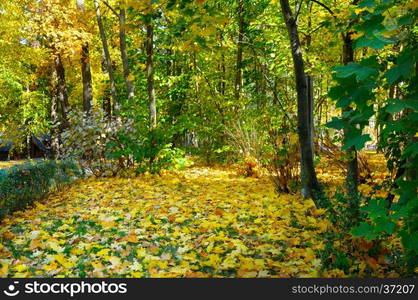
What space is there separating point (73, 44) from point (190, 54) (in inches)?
149

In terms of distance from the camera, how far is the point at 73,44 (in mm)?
11102

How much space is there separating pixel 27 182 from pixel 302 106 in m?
4.38

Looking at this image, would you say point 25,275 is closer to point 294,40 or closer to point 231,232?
point 231,232

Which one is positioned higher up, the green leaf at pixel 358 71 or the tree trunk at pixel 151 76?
the tree trunk at pixel 151 76

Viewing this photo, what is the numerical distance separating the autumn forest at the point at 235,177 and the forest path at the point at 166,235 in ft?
0.07

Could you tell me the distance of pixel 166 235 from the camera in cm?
380

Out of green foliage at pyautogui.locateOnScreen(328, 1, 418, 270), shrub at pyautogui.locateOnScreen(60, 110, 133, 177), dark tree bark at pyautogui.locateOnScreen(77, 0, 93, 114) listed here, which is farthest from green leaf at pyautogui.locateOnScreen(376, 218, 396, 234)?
dark tree bark at pyautogui.locateOnScreen(77, 0, 93, 114)

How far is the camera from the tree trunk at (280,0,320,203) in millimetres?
4418

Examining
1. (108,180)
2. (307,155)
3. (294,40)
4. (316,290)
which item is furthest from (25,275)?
(108,180)

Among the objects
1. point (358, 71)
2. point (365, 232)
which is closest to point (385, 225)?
point (365, 232)

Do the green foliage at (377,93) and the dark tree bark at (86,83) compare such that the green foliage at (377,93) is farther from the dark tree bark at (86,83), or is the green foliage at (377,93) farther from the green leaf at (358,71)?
the dark tree bark at (86,83)

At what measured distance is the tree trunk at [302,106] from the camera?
4.42m

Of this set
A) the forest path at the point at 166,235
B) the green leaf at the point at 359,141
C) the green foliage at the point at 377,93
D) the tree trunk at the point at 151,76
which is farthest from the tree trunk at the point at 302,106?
the tree trunk at the point at 151,76

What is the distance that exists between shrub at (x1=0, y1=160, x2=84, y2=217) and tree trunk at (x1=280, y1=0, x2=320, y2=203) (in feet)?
13.5
